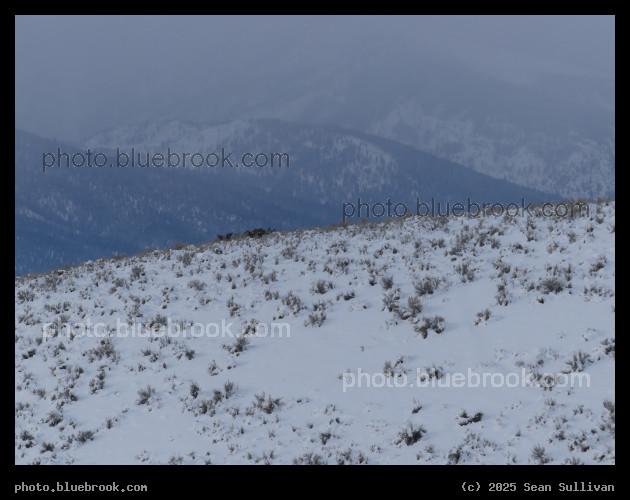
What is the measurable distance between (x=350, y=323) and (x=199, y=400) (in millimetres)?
3804

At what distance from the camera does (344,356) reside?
37.6ft

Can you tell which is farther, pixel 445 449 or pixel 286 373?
pixel 286 373

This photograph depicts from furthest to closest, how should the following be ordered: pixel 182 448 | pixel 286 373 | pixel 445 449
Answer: pixel 286 373, pixel 182 448, pixel 445 449

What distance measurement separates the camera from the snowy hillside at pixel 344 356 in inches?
348

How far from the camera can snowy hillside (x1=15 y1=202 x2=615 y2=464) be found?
8.83 meters

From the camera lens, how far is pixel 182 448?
30.2 ft

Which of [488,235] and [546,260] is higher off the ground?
[488,235]

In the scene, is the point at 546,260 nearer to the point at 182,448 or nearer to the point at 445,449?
the point at 445,449

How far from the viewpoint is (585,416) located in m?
8.50
